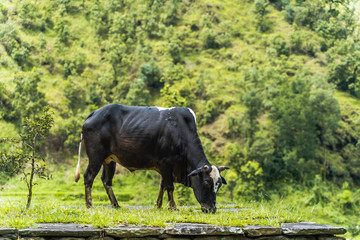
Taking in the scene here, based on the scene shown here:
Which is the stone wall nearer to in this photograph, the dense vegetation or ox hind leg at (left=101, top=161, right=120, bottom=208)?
ox hind leg at (left=101, top=161, right=120, bottom=208)

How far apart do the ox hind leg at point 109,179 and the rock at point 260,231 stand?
10.8 feet

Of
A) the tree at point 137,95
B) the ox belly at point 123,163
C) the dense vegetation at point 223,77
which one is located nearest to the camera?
the ox belly at point 123,163

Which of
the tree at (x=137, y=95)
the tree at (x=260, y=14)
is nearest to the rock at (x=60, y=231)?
the tree at (x=137, y=95)

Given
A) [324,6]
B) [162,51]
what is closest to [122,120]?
[162,51]

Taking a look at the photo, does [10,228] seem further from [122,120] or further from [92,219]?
[122,120]

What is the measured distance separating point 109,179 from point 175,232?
3.05 meters

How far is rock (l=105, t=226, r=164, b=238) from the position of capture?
5.93 m

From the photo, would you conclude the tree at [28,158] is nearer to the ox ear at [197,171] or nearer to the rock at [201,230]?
the ox ear at [197,171]

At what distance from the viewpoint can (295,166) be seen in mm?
24422

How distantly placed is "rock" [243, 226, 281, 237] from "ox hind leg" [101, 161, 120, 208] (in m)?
3.29

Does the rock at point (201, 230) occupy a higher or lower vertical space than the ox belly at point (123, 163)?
higher

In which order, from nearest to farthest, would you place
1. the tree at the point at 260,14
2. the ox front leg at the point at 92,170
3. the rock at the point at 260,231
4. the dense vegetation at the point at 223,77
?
the rock at the point at 260,231 → the ox front leg at the point at 92,170 → the dense vegetation at the point at 223,77 → the tree at the point at 260,14

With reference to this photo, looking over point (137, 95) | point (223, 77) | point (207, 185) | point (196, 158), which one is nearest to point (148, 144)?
point (196, 158)

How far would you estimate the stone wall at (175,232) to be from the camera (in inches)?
227
